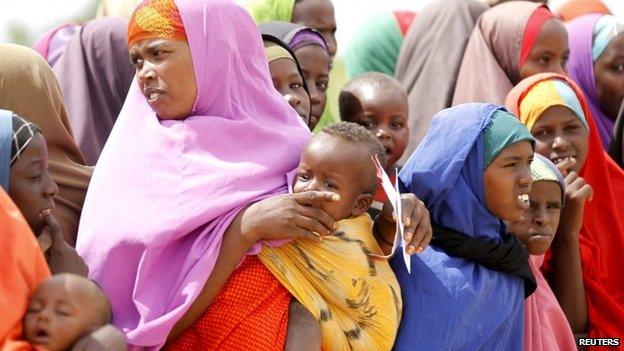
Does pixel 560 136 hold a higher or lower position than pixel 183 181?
lower

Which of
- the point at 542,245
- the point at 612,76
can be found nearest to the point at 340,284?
the point at 542,245

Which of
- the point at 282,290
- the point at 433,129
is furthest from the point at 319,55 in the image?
the point at 282,290

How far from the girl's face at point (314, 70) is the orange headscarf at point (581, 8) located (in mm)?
2681

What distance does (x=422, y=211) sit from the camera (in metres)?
3.69

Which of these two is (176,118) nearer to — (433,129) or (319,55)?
(433,129)

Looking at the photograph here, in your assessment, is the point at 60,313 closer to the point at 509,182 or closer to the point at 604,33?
the point at 509,182

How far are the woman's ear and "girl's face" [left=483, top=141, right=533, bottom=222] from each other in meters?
0.62

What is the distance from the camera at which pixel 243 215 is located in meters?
3.54

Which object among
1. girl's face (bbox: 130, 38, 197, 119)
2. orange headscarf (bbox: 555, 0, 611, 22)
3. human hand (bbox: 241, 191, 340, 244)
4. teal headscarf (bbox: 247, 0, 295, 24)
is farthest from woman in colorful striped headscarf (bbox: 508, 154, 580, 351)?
orange headscarf (bbox: 555, 0, 611, 22)


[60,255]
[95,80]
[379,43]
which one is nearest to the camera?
[60,255]

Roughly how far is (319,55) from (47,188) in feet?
6.33

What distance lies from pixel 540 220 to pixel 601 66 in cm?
204

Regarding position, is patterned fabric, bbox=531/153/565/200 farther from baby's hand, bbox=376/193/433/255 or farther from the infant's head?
the infant's head

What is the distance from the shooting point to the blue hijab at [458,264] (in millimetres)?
3895
